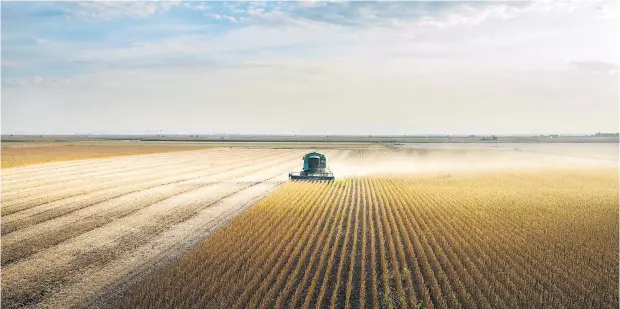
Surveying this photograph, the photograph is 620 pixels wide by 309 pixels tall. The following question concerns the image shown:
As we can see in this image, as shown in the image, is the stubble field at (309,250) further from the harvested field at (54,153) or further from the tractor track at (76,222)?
the harvested field at (54,153)

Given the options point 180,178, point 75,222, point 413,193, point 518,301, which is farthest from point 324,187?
point 518,301

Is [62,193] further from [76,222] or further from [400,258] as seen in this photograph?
[400,258]

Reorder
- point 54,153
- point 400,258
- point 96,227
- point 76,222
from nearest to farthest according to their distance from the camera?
point 400,258 < point 96,227 < point 76,222 < point 54,153

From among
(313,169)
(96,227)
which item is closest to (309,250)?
(96,227)

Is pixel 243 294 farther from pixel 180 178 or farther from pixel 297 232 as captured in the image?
pixel 180 178

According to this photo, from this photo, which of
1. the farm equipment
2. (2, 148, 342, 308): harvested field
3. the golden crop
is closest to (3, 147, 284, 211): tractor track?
(2, 148, 342, 308): harvested field

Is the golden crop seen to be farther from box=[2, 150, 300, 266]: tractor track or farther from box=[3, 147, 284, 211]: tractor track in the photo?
box=[3, 147, 284, 211]: tractor track

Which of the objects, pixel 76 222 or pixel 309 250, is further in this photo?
pixel 76 222

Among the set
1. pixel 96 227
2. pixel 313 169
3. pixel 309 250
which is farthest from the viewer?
pixel 313 169
